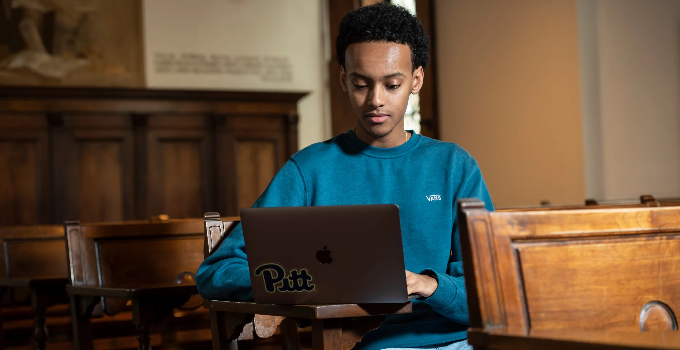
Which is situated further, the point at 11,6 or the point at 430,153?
the point at 11,6

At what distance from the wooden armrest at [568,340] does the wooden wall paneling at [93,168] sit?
7875 mm

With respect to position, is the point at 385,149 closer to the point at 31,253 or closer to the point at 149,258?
the point at 149,258

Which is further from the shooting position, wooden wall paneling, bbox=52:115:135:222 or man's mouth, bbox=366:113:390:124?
wooden wall paneling, bbox=52:115:135:222

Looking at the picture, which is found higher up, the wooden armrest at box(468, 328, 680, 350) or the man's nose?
the man's nose

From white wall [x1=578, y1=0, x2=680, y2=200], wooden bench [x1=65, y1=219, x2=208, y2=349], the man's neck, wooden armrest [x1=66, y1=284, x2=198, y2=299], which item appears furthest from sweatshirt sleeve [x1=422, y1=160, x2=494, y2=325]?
white wall [x1=578, y1=0, x2=680, y2=200]

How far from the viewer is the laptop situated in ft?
5.00

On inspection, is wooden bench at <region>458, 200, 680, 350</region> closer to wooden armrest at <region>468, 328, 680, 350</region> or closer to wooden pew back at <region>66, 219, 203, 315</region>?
wooden armrest at <region>468, 328, 680, 350</region>

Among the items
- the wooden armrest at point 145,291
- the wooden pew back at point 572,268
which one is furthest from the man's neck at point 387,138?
the wooden armrest at point 145,291

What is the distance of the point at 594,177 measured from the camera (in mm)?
5953

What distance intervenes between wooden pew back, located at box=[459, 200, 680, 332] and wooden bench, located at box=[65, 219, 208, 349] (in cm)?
221

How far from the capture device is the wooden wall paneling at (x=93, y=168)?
27.2 ft

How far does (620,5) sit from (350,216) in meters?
5.15

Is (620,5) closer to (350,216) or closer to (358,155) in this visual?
(358,155)

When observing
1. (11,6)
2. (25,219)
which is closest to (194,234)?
(25,219)
